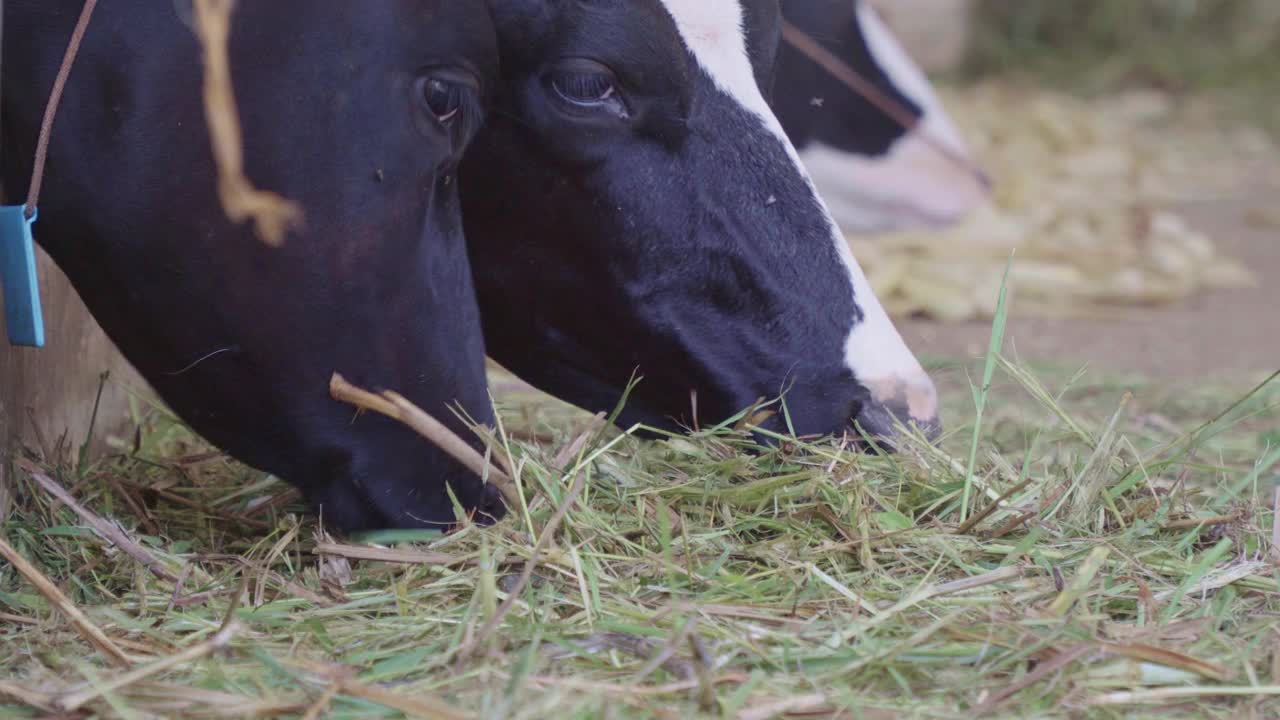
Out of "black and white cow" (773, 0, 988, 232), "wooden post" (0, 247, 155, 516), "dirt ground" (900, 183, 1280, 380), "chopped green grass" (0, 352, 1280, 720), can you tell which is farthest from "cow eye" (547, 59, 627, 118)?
"black and white cow" (773, 0, 988, 232)

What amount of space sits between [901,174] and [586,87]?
3.17 meters

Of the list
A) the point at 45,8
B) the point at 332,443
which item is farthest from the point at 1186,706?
the point at 45,8

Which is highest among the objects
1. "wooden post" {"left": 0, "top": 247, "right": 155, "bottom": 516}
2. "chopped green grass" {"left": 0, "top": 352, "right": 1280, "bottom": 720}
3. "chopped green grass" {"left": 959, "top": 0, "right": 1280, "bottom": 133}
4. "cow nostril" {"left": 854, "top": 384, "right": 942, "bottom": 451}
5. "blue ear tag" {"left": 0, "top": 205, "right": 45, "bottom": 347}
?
"blue ear tag" {"left": 0, "top": 205, "right": 45, "bottom": 347}

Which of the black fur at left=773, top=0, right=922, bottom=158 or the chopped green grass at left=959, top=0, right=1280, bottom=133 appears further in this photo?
the chopped green grass at left=959, top=0, right=1280, bottom=133

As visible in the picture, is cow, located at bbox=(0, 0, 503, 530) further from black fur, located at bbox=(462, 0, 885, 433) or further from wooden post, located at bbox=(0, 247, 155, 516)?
wooden post, located at bbox=(0, 247, 155, 516)

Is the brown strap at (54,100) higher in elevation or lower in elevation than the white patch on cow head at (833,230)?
higher

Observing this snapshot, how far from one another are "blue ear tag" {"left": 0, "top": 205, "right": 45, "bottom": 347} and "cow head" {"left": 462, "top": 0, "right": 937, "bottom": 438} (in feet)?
1.65

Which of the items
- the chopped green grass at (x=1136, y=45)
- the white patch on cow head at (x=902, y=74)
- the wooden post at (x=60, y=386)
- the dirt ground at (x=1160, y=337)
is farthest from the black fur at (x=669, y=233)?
the chopped green grass at (x=1136, y=45)

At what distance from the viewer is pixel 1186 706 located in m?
1.27

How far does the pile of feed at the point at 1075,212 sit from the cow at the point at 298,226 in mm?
2444

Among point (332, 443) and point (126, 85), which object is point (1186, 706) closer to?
point (332, 443)

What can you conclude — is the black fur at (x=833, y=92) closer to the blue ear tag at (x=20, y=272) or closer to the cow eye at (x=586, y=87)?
the cow eye at (x=586, y=87)

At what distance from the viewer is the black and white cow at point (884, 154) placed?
4.38 meters

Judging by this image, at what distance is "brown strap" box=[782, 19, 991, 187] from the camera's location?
2.82m
